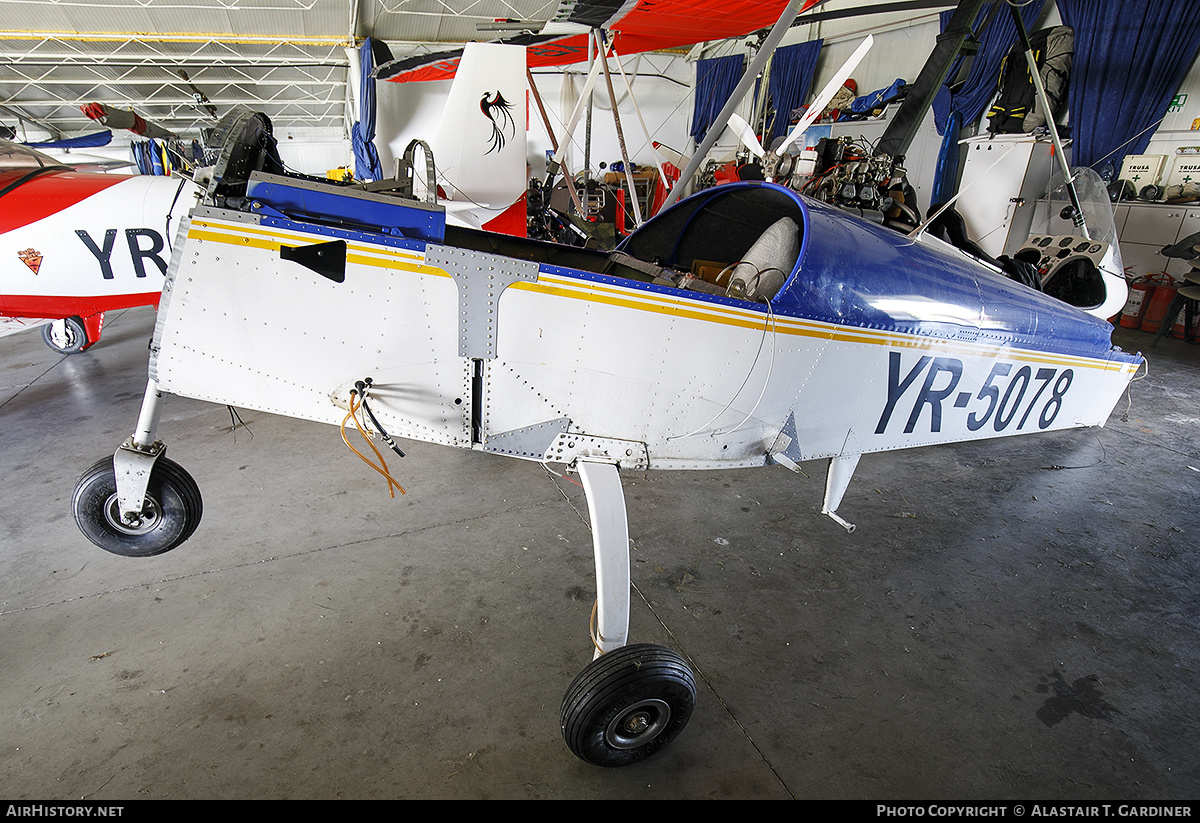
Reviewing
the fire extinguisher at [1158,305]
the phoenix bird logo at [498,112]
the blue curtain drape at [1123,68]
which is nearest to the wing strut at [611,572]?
the phoenix bird logo at [498,112]

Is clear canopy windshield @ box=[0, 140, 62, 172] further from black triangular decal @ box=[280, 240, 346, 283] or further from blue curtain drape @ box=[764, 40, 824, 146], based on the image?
blue curtain drape @ box=[764, 40, 824, 146]

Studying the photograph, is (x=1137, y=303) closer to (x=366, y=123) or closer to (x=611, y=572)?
(x=611, y=572)

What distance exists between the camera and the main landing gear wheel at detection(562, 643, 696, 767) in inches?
66.5

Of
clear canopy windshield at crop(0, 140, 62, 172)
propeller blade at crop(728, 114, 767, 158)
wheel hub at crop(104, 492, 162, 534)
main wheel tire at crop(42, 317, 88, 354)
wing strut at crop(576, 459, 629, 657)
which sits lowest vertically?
main wheel tire at crop(42, 317, 88, 354)

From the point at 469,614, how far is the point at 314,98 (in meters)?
18.9

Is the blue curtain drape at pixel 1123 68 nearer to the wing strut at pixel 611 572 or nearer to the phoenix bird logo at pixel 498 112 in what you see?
the phoenix bird logo at pixel 498 112

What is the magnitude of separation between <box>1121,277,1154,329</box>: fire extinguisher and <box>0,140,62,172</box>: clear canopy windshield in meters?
12.5

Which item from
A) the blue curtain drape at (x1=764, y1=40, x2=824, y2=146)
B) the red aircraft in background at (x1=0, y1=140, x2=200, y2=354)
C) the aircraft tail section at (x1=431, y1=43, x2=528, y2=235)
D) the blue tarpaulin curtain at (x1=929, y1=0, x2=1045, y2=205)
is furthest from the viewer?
the blue curtain drape at (x1=764, y1=40, x2=824, y2=146)

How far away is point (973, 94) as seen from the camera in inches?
409

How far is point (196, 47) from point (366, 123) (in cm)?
368

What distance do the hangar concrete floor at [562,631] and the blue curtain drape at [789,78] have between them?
13.8 meters

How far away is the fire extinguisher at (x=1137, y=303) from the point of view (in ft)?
24.4

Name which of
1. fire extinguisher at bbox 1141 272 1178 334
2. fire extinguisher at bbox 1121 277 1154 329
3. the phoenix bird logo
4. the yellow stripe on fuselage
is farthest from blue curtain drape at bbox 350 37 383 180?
fire extinguisher at bbox 1141 272 1178 334
